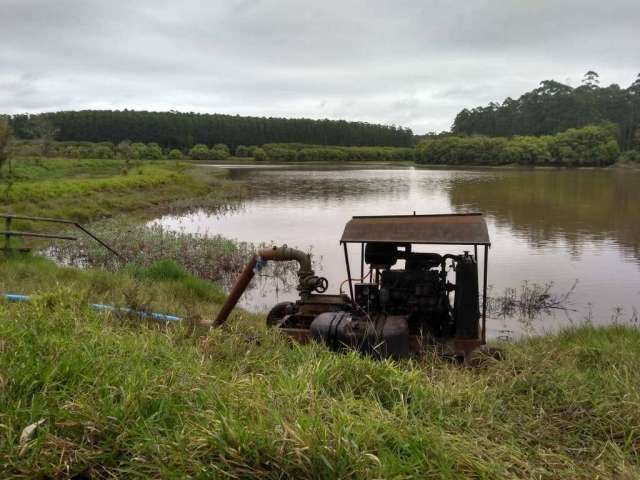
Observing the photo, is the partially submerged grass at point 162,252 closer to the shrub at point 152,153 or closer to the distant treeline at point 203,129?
the shrub at point 152,153

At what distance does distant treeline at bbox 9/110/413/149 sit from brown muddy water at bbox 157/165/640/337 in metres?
74.1

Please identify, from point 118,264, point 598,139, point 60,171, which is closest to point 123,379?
point 118,264

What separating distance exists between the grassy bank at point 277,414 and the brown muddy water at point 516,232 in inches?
257

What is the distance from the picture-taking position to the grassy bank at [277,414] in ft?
8.60

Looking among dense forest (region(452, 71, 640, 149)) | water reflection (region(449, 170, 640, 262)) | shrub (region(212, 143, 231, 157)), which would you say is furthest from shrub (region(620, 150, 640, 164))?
shrub (region(212, 143, 231, 157))

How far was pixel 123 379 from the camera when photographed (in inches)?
133

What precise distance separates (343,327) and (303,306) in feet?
4.78

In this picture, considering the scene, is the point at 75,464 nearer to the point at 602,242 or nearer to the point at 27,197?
the point at 602,242

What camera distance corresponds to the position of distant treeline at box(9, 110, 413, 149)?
4456 inches

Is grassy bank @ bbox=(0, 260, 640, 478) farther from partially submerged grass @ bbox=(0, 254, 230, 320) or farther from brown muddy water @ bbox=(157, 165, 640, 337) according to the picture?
brown muddy water @ bbox=(157, 165, 640, 337)

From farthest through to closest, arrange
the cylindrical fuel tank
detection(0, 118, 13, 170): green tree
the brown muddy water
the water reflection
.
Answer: detection(0, 118, 13, 170): green tree < the water reflection < the brown muddy water < the cylindrical fuel tank

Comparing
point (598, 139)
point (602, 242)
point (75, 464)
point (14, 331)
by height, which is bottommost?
point (602, 242)

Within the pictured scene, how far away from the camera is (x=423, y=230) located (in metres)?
6.22

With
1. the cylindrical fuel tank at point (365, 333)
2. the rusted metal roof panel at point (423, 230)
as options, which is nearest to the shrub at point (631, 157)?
the rusted metal roof panel at point (423, 230)
